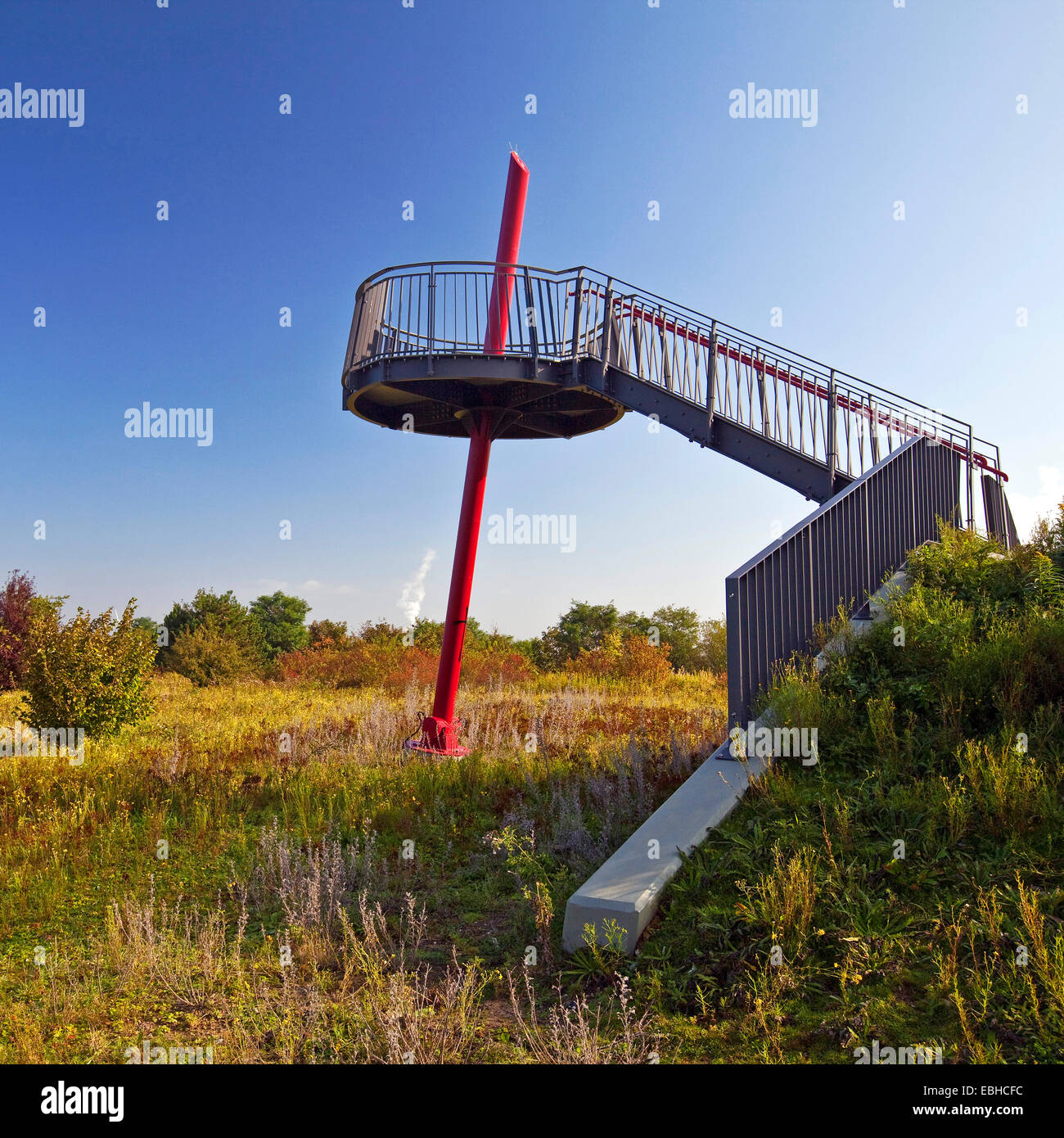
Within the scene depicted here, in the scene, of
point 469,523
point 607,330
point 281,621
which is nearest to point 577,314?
point 607,330

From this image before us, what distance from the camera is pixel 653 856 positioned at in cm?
606

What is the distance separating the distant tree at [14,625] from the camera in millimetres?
21062

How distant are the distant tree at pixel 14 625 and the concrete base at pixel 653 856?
18540 mm

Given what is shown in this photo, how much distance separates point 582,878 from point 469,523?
23.7 feet

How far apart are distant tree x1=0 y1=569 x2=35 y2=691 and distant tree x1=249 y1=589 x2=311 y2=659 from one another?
19083mm

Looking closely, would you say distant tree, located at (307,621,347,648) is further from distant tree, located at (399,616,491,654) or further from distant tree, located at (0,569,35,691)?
distant tree, located at (0,569,35,691)
